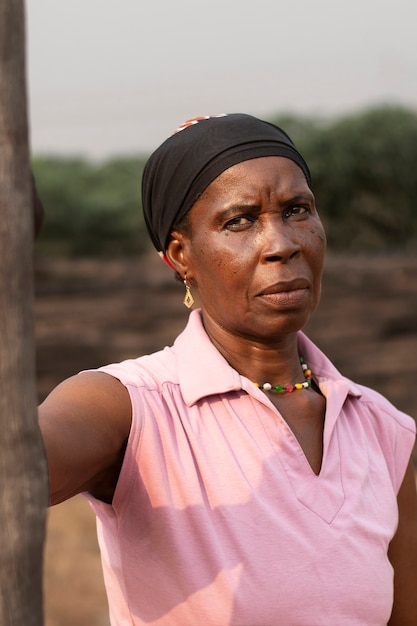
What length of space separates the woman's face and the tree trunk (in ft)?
2.81

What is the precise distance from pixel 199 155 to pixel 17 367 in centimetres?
98

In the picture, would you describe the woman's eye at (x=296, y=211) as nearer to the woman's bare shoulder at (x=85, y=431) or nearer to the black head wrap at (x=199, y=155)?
the black head wrap at (x=199, y=155)

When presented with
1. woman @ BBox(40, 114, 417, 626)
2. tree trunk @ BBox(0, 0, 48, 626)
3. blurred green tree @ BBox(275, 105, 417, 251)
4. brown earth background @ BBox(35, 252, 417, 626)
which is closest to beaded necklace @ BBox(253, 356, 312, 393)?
woman @ BBox(40, 114, 417, 626)

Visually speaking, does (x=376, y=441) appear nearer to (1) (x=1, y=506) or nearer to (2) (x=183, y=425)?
(2) (x=183, y=425)

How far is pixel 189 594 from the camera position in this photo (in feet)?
5.65

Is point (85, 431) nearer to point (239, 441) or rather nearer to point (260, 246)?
point (239, 441)

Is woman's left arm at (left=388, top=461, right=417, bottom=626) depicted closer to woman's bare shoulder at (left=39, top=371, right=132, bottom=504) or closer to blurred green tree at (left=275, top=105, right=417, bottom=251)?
woman's bare shoulder at (left=39, top=371, right=132, bottom=504)

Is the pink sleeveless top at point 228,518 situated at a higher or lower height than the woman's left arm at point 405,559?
higher

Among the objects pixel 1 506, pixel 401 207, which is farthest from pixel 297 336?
pixel 401 207

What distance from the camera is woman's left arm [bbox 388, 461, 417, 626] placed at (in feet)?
6.81

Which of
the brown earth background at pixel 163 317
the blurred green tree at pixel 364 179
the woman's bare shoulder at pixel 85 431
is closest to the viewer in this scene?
the woman's bare shoulder at pixel 85 431

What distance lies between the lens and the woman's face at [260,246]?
1.91m

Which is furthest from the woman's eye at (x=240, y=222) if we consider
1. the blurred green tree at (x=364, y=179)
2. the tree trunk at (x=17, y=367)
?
the blurred green tree at (x=364, y=179)

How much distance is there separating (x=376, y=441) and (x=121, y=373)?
2.07ft
